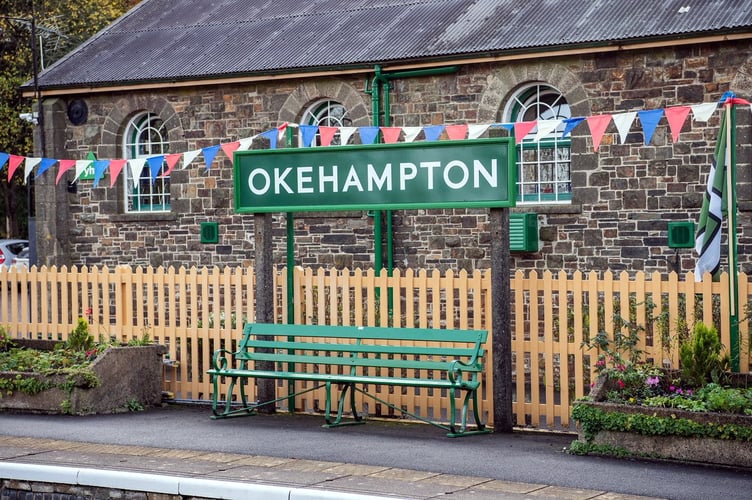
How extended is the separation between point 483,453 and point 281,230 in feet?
30.9

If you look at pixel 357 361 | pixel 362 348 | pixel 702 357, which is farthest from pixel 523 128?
pixel 702 357

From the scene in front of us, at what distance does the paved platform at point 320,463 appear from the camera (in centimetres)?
A: 803

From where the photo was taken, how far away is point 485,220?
1659 cm

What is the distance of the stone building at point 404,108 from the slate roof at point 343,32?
40mm

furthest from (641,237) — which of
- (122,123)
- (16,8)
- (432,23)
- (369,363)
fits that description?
(16,8)

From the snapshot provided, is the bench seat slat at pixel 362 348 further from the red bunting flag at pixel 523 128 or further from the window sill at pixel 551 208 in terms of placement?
the window sill at pixel 551 208

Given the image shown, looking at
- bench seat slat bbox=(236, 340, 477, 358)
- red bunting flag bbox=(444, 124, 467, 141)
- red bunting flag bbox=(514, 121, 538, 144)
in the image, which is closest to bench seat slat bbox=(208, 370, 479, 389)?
bench seat slat bbox=(236, 340, 477, 358)

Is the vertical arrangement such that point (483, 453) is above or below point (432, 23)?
below

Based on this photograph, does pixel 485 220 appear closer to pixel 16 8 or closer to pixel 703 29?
pixel 703 29

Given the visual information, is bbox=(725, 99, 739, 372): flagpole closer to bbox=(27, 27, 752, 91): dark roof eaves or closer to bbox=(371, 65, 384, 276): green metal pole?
bbox=(27, 27, 752, 91): dark roof eaves

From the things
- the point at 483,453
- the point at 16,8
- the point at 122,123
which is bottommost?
the point at 483,453

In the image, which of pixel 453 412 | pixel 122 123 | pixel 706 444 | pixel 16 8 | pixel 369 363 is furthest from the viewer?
pixel 16 8

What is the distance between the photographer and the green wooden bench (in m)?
10.3

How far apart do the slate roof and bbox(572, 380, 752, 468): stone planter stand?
6666 mm
